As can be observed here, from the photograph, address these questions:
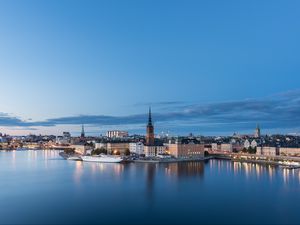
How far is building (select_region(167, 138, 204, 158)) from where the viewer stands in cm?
2378

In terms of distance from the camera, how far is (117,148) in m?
27.9

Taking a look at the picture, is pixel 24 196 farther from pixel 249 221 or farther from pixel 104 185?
pixel 249 221

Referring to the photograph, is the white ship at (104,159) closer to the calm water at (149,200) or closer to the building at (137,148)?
the building at (137,148)

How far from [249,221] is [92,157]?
54.5ft

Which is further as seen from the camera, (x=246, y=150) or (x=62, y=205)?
(x=246, y=150)

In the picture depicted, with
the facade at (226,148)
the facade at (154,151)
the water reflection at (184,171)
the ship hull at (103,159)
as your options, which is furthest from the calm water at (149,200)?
the facade at (226,148)

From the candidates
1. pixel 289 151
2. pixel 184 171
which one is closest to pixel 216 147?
pixel 289 151

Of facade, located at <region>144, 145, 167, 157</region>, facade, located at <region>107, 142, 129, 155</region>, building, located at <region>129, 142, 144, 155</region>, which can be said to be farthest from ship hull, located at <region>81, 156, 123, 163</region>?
building, located at <region>129, 142, 144, 155</region>

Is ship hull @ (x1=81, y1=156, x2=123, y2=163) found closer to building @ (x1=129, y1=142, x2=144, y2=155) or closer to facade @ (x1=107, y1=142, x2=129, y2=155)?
facade @ (x1=107, y1=142, x2=129, y2=155)

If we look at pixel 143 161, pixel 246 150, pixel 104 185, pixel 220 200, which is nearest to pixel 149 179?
pixel 104 185

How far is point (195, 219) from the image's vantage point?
719cm

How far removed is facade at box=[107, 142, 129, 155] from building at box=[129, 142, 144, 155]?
17.7 inches

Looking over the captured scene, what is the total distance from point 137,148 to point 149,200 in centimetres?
1795

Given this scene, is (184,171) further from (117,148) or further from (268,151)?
(117,148)
